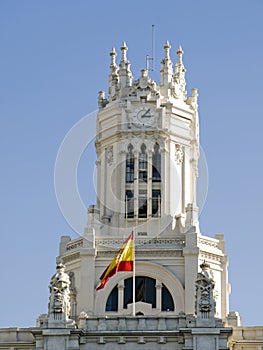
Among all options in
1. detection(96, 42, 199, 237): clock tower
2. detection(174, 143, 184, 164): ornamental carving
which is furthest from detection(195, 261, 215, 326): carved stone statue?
detection(174, 143, 184, 164): ornamental carving

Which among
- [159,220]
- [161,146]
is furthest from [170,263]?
[161,146]

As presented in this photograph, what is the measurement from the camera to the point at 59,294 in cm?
9981

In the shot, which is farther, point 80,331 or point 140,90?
point 140,90

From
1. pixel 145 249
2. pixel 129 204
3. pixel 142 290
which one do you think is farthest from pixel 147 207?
pixel 142 290

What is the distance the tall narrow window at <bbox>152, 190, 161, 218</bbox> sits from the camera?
115m

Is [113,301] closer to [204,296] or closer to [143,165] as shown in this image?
[143,165]

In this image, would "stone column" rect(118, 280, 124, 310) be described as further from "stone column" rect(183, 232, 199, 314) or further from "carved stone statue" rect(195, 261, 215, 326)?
"carved stone statue" rect(195, 261, 215, 326)

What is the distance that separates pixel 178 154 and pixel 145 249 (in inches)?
436

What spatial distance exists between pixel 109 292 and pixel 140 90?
19587 mm

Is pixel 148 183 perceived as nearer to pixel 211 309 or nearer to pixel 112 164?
pixel 112 164

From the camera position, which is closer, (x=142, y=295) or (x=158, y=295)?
(x=158, y=295)

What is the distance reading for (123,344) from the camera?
326 ft

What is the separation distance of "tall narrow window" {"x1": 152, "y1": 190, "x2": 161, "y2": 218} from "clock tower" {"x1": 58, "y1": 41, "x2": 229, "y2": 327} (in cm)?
9

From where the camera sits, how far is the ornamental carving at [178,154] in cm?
11766
